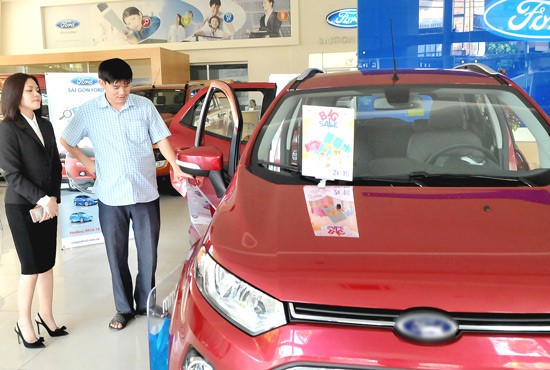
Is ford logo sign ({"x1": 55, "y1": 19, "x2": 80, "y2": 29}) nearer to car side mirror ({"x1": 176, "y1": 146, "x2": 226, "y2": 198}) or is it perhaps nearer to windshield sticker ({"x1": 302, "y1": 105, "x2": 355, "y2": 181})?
car side mirror ({"x1": 176, "y1": 146, "x2": 226, "y2": 198})

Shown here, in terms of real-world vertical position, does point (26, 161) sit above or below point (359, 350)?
above

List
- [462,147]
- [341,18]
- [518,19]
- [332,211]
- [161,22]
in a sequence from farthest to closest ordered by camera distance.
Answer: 1. [161,22]
2. [341,18]
3. [518,19]
4. [462,147]
5. [332,211]

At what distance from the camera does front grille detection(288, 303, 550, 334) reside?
1.06 meters

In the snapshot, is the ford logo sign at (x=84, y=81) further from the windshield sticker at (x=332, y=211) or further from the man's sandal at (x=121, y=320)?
the windshield sticker at (x=332, y=211)

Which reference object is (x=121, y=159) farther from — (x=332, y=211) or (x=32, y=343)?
(x=332, y=211)

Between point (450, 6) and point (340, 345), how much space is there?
12.5 feet

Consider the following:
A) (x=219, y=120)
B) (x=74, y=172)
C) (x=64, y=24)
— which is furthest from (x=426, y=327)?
(x=64, y=24)

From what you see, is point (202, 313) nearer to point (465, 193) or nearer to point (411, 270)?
point (411, 270)

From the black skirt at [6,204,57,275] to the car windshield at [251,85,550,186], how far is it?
1292 millimetres

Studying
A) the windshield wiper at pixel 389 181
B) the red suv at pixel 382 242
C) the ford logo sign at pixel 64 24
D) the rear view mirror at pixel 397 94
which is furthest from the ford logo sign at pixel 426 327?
the ford logo sign at pixel 64 24

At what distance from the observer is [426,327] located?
41.4 inches

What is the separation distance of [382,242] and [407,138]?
0.90 metres

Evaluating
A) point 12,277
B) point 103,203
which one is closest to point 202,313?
point 103,203

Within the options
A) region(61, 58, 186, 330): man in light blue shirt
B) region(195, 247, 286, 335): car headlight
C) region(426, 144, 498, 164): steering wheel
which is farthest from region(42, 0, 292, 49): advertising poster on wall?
region(195, 247, 286, 335): car headlight
